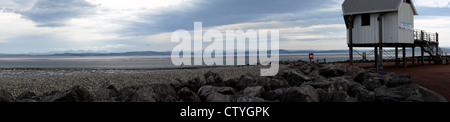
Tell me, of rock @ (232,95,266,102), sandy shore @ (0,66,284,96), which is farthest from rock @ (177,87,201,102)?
sandy shore @ (0,66,284,96)

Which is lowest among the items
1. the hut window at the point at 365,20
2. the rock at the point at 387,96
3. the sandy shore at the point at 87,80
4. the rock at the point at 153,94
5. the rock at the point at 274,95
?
the sandy shore at the point at 87,80

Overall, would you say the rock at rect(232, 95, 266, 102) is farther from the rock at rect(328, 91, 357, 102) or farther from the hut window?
the hut window

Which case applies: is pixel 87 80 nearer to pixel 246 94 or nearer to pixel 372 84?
pixel 246 94

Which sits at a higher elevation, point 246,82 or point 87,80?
point 246,82

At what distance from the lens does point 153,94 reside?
737 centimetres

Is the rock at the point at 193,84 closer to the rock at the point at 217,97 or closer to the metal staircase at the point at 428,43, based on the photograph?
the rock at the point at 217,97

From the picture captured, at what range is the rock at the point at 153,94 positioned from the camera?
7.03 metres

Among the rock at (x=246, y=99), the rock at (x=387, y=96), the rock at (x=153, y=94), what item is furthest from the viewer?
the rock at (x=387, y=96)

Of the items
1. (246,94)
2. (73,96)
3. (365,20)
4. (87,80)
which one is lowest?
(87,80)

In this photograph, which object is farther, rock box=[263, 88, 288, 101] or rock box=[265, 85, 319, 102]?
rock box=[263, 88, 288, 101]

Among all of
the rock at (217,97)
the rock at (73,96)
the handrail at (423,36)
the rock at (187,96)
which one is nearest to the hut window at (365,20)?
the handrail at (423,36)

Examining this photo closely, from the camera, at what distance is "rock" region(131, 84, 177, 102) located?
277 inches

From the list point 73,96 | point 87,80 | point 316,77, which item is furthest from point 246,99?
point 87,80
